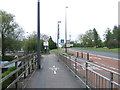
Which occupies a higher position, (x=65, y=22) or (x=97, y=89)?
(x=65, y=22)

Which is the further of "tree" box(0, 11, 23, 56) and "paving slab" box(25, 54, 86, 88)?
"tree" box(0, 11, 23, 56)

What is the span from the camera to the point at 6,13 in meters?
44.3

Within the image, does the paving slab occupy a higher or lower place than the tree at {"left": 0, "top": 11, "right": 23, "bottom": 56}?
lower

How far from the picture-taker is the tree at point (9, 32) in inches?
1713

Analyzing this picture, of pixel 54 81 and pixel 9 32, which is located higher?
pixel 9 32

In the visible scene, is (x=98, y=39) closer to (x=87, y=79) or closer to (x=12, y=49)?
(x=12, y=49)

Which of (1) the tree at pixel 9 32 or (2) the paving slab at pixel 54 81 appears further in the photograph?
(1) the tree at pixel 9 32

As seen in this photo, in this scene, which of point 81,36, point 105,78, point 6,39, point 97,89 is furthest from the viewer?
point 81,36

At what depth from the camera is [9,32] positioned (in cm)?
4481

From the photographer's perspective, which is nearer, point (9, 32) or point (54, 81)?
point (54, 81)

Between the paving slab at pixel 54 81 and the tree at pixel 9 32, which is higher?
the tree at pixel 9 32

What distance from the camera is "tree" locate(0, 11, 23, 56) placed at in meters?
43.5

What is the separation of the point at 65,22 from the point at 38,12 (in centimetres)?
2405

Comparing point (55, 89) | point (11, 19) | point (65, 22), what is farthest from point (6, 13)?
point (55, 89)
